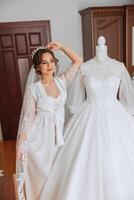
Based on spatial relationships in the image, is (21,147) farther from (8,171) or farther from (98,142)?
(8,171)

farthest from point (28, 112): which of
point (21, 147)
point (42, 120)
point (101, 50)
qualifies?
point (101, 50)

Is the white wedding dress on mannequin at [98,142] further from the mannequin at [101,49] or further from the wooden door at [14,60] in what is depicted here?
the wooden door at [14,60]

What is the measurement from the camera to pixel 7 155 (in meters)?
3.19

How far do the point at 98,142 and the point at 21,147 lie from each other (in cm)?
50

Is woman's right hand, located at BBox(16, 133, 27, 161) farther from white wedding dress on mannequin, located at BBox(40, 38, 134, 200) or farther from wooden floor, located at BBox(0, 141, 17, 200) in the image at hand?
wooden floor, located at BBox(0, 141, 17, 200)

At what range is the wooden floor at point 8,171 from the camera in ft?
6.88

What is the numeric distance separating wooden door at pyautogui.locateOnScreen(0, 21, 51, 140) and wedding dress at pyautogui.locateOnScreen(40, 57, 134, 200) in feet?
5.73

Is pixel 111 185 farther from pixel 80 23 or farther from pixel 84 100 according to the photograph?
pixel 80 23

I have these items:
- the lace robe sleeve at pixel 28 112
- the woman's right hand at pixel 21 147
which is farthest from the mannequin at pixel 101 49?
the woman's right hand at pixel 21 147

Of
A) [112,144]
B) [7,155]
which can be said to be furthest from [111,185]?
[7,155]

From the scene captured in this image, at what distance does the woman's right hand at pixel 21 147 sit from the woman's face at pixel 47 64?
1.37 feet

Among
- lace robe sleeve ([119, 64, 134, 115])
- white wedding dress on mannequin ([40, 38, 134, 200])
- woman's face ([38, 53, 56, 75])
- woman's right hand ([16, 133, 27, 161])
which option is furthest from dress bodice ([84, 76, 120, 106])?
woman's right hand ([16, 133, 27, 161])

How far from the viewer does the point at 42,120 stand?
157cm

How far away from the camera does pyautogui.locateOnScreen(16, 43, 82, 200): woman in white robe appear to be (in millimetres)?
1530
